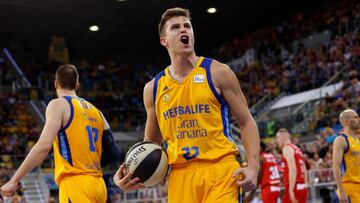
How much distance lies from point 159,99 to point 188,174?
2.01ft

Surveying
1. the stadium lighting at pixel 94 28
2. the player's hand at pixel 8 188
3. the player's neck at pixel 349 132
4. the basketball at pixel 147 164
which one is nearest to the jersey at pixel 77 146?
the player's hand at pixel 8 188

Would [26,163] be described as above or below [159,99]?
below

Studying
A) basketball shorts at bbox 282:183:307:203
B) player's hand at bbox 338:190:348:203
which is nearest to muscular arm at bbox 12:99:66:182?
player's hand at bbox 338:190:348:203

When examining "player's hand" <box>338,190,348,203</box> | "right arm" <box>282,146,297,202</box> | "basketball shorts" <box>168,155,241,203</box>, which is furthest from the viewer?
"right arm" <box>282,146,297,202</box>

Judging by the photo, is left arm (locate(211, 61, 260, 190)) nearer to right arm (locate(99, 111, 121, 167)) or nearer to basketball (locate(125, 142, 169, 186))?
basketball (locate(125, 142, 169, 186))

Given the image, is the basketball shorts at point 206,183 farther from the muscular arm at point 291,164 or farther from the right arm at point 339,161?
the muscular arm at point 291,164

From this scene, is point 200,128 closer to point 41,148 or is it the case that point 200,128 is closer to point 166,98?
point 166,98

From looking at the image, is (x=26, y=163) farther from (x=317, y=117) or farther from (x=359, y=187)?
(x=317, y=117)

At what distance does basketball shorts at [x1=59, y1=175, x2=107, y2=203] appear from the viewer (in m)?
5.23

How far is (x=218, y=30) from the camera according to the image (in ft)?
102

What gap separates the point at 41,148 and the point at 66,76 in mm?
901

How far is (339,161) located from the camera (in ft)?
24.9

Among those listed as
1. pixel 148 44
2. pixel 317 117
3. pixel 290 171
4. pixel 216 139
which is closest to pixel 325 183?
pixel 290 171

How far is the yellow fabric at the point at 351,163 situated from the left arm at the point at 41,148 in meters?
4.40
